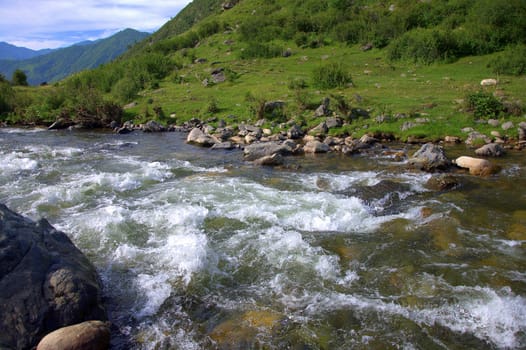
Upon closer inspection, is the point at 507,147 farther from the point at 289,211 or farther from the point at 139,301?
the point at 139,301

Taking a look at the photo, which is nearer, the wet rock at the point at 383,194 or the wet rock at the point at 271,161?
the wet rock at the point at 383,194

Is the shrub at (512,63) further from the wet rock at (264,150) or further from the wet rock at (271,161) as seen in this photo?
the wet rock at (271,161)

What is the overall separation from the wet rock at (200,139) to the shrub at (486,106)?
56.1 feet

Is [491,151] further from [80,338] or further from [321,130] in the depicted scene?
[80,338]

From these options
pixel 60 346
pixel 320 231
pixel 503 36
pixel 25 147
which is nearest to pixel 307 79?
pixel 503 36

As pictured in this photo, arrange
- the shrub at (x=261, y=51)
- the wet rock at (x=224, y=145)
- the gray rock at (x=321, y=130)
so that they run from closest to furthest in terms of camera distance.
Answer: the wet rock at (x=224, y=145), the gray rock at (x=321, y=130), the shrub at (x=261, y=51)

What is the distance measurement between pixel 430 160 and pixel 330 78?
18.8 metres

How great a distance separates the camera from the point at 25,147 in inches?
1037

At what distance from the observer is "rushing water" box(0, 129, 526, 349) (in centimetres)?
783

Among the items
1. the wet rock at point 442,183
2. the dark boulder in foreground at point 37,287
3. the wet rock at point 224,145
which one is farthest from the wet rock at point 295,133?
the dark boulder in foreground at point 37,287

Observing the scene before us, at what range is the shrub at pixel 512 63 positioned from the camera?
31844 mm

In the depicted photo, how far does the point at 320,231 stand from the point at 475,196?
684cm

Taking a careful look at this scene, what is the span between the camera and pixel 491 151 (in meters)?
20.0

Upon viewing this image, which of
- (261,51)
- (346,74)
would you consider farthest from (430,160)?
(261,51)
